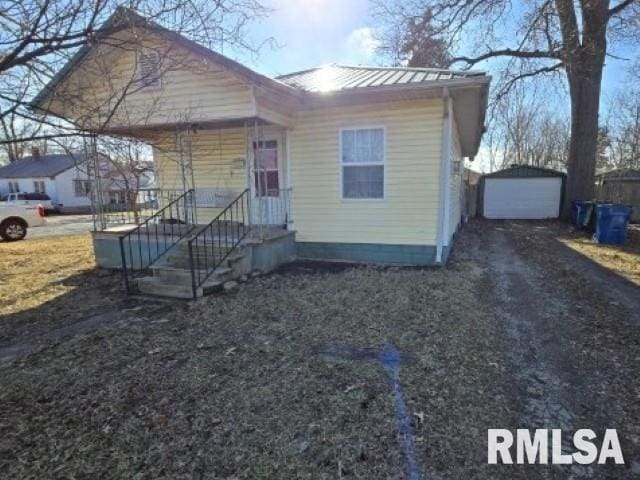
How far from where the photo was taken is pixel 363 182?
7430 mm

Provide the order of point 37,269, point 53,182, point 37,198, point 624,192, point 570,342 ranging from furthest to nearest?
point 53,182
point 37,198
point 624,192
point 37,269
point 570,342

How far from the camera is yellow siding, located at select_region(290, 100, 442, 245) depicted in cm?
690

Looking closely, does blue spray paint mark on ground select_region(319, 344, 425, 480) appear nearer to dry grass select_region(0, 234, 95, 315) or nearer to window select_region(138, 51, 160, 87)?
window select_region(138, 51, 160, 87)

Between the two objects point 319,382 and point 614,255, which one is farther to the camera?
point 614,255

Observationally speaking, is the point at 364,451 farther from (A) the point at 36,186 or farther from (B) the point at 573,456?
(A) the point at 36,186

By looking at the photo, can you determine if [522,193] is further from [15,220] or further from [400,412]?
[15,220]

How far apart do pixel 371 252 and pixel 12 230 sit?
47.5 ft

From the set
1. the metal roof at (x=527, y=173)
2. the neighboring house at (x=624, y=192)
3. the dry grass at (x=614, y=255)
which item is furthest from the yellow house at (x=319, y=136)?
the neighboring house at (x=624, y=192)

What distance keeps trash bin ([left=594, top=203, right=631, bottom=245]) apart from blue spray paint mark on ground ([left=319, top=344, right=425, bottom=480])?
1027 centimetres

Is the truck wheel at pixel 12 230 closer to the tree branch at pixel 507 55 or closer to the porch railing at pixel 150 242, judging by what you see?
the porch railing at pixel 150 242

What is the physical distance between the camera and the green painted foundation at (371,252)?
724 cm

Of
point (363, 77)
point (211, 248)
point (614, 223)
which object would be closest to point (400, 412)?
point (211, 248)

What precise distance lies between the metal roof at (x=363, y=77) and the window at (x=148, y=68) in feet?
8.45

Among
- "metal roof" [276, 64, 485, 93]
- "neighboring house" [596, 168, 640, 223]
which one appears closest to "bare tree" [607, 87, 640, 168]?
"neighboring house" [596, 168, 640, 223]
